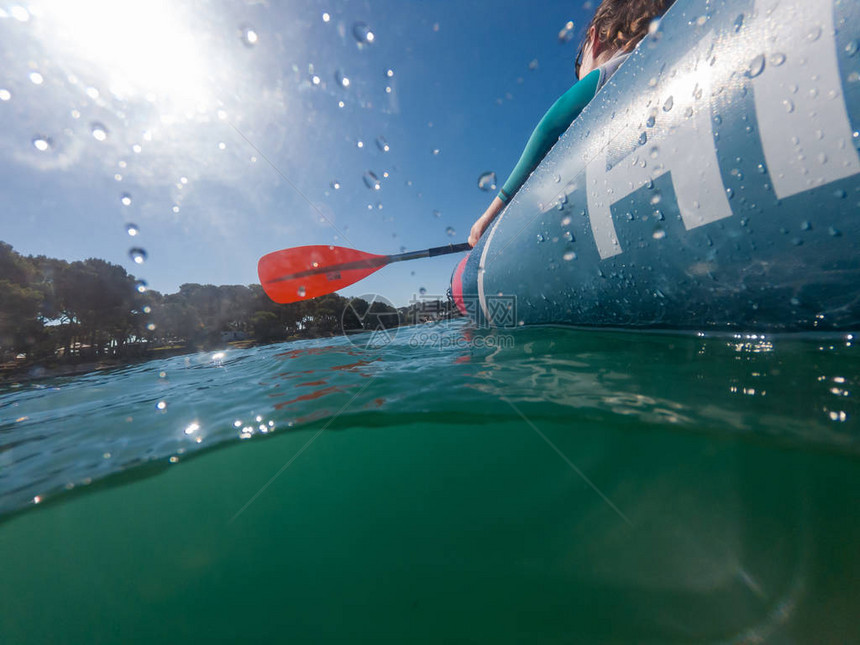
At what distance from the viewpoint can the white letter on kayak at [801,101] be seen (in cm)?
96

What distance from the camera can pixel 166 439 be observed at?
1.27m

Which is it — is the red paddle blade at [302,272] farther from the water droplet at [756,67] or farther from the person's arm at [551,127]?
the water droplet at [756,67]

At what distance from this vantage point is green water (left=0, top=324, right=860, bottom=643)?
1.78 feet

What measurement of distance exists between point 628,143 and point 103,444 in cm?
300

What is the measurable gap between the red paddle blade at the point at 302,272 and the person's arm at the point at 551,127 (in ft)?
10.8

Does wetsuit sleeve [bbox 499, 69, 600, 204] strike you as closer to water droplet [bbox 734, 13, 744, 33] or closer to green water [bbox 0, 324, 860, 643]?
water droplet [bbox 734, 13, 744, 33]

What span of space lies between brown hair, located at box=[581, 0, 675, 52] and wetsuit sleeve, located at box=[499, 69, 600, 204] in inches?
31.6

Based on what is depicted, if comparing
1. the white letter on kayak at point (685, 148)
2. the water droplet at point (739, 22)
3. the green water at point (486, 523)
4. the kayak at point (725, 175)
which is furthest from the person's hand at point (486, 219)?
the green water at point (486, 523)

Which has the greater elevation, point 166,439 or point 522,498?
point 166,439

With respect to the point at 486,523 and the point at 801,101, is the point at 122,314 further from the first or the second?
the point at 801,101

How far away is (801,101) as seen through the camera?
1016 millimetres

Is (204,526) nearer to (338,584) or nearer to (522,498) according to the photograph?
(338,584)

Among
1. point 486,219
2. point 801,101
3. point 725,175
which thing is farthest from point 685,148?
point 486,219

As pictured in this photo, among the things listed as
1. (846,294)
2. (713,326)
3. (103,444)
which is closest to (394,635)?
(103,444)
